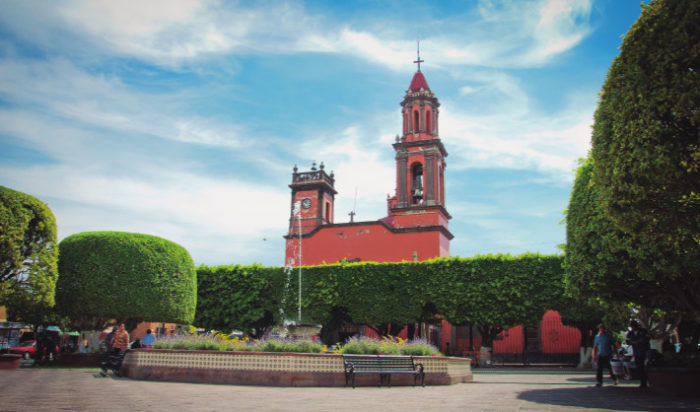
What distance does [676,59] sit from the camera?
6582mm

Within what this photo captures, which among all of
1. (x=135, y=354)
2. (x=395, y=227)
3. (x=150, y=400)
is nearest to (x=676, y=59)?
(x=150, y=400)

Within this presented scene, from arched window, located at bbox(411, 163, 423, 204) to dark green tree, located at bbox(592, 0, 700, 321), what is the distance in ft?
93.2

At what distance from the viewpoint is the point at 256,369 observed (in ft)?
37.6

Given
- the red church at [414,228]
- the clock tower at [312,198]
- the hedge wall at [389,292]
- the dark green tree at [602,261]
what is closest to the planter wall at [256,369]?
the dark green tree at [602,261]

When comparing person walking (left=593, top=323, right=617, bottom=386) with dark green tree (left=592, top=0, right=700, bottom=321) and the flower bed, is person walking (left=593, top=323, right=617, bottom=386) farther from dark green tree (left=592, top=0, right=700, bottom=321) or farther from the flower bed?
dark green tree (left=592, top=0, right=700, bottom=321)

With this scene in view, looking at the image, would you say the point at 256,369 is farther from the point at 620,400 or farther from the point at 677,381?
the point at 677,381

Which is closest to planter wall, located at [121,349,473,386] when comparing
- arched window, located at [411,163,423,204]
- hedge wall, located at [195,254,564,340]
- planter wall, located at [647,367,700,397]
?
planter wall, located at [647,367,700,397]

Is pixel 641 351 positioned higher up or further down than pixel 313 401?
higher up

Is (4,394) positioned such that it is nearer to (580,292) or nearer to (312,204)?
(580,292)

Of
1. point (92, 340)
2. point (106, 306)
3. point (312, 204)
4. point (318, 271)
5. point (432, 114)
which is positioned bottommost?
point (92, 340)

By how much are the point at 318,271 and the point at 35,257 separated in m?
13.1

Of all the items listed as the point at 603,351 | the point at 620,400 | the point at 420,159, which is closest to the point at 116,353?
the point at 620,400

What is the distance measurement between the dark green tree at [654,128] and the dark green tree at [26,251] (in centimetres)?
1823

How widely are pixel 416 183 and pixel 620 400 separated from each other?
29250mm
